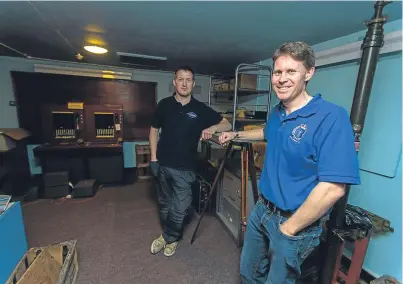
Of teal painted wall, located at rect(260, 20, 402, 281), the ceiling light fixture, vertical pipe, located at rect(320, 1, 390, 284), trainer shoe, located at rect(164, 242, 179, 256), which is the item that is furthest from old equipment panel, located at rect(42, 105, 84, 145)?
teal painted wall, located at rect(260, 20, 402, 281)

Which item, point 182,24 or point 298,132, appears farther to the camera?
point 182,24

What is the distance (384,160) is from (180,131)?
157 centimetres

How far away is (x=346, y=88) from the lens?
1781mm

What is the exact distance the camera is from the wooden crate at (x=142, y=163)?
3.82 meters

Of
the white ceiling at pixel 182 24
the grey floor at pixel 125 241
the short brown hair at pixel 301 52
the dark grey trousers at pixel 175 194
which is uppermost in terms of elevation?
the white ceiling at pixel 182 24

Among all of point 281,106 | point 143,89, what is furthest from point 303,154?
point 143,89

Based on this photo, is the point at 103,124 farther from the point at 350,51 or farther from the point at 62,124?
the point at 350,51

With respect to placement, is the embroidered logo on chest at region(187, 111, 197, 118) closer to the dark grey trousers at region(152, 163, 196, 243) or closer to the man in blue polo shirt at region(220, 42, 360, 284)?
the dark grey trousers at region(152, 163, 196, 243)

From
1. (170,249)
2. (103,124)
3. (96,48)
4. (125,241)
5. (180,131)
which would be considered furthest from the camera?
(103,124)

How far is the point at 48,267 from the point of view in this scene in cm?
145

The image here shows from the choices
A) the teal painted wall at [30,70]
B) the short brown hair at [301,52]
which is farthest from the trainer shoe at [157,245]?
the teal painted wall at [30,70]

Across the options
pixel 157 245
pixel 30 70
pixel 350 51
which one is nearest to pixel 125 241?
pixel 157 245

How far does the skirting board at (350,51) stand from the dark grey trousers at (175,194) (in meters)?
1.59

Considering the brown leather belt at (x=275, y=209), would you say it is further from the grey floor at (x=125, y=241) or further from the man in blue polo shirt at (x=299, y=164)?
the grey floor at (x=125, y=241)
